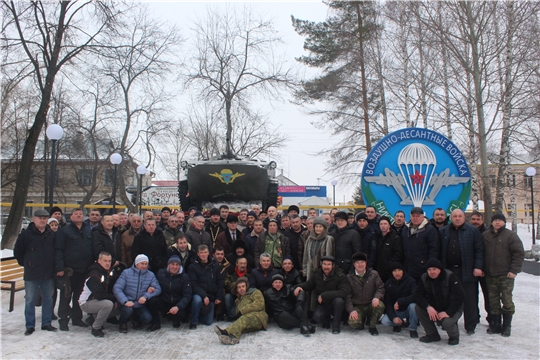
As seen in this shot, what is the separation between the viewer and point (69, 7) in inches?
565

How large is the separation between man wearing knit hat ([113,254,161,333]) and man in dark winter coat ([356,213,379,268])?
3.00 m

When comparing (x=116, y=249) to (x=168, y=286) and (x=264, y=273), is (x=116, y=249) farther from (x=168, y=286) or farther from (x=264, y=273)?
(x=264, y=273)

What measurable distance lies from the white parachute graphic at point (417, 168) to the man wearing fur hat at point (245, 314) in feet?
16.0

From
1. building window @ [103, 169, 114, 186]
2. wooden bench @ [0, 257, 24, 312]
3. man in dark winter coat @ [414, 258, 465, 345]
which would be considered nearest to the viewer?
man in dark winter coat @ [414, 258, 465, 345]

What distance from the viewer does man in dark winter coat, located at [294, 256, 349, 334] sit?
19.8 ft

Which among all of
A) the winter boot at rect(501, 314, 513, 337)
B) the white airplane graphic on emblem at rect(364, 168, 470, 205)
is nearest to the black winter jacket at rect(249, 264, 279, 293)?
the winter boot at rect(501, 314, 513, 337)

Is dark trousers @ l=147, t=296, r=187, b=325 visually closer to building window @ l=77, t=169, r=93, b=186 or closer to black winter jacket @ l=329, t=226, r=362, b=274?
black winter jacket @ l=329, t=226, r=362, b=274

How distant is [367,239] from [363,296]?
2.95ft

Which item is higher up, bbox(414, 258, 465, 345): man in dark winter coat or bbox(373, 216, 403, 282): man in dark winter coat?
bbox(373, 216, 403, 282): man in dark winter coat

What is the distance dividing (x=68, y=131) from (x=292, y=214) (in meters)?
22.7

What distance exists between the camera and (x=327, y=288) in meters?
6.12

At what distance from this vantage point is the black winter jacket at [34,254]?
584 centimetres

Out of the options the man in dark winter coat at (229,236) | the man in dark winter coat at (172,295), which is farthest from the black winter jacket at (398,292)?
the man in dark winter coat at (172,295)

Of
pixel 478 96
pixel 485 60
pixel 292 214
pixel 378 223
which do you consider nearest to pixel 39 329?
pixel 292 214
